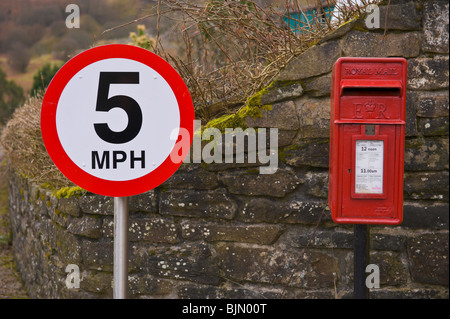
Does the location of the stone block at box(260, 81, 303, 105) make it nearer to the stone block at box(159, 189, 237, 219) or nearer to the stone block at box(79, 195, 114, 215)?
the stone block at box(159, 189, 237, 219)

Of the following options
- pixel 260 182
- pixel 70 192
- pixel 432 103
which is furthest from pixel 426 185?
pixel 70 192

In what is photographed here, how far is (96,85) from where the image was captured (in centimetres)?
231

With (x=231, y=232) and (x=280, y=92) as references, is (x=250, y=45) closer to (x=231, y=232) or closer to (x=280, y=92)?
(x=280, y=92)

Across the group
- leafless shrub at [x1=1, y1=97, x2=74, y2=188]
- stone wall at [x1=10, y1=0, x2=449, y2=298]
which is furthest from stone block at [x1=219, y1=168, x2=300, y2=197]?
leafless shrub at [x1=1, y1=97, x2=74, y2=188]

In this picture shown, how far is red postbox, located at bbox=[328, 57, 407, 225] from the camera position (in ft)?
7.69

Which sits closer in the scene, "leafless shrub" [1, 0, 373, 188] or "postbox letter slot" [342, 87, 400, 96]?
"postbox letter slot" [342, 87, 400, 96]

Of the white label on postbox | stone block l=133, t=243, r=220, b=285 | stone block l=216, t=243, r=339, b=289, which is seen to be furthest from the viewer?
stone block l=133, t=243, r=220, b=285

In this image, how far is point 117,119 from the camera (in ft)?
7.38

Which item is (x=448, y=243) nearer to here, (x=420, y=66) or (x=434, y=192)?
(x=434, y=192)

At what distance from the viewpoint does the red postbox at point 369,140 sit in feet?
7.69

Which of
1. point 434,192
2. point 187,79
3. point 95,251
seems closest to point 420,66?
point 434,192

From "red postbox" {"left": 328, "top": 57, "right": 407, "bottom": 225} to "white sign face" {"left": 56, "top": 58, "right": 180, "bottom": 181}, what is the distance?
0.83 meters

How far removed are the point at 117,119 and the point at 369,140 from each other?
48.3 inches

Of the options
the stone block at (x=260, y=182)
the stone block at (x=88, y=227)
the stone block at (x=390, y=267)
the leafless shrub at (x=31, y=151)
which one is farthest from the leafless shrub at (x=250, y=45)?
the leafless shrub at (x=31, y=151)
